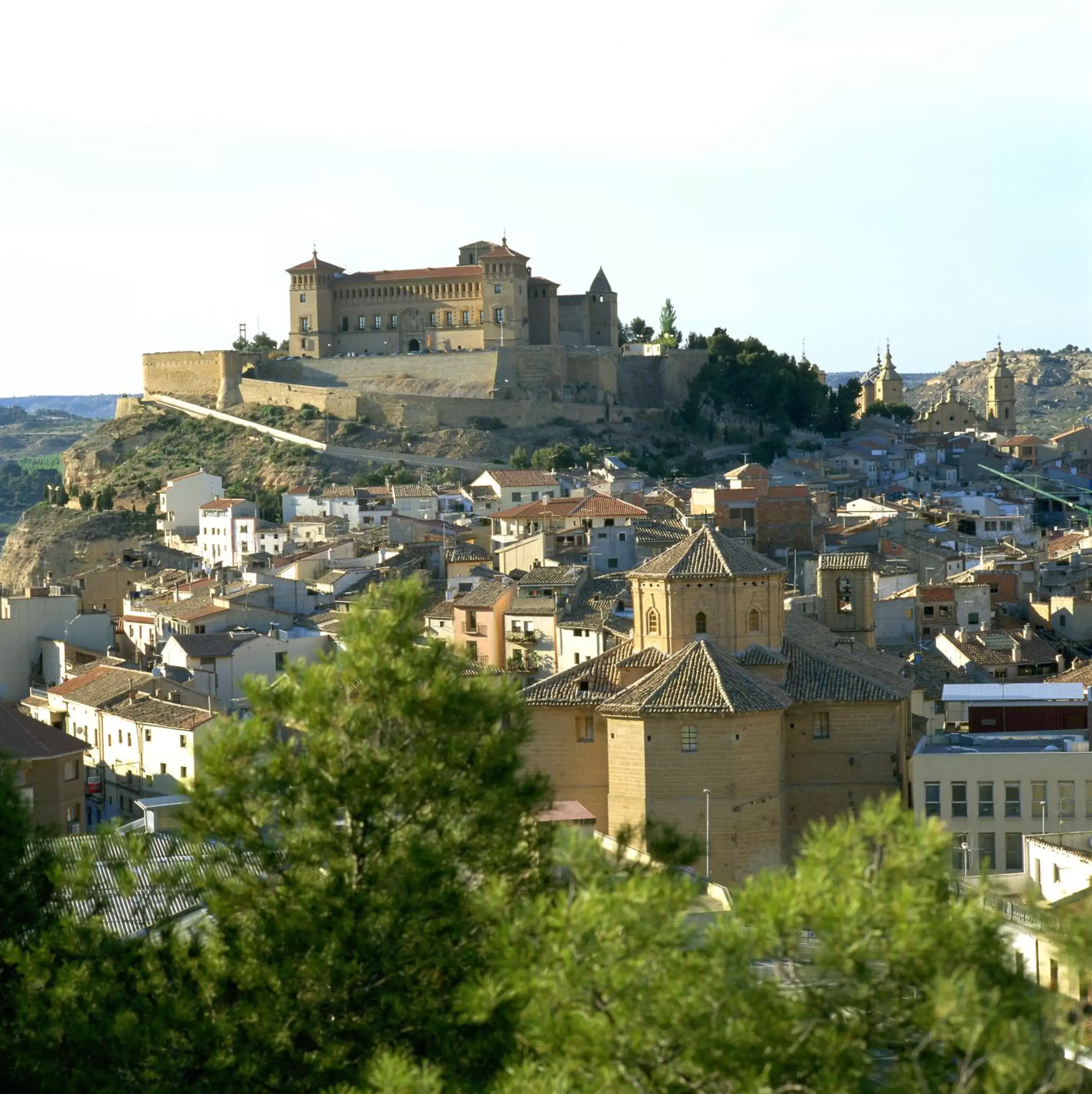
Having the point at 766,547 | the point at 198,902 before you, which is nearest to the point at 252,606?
the point at 766,547

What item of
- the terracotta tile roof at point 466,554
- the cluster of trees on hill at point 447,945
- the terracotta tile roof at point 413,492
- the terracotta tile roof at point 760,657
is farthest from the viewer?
the terracotta tile roof at point 413,492

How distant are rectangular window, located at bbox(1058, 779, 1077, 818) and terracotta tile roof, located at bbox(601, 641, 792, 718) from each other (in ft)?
13.1

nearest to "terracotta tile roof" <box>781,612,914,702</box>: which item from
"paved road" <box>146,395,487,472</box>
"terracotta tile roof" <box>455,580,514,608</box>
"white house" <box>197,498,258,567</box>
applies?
"terracotta tile roof" <box>455,580,514,608</box>

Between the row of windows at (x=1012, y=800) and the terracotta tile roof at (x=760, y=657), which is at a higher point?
the terracotta tile roof at (x=760, y=657)

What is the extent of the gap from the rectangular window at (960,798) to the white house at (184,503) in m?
45.8

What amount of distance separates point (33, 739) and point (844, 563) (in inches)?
517

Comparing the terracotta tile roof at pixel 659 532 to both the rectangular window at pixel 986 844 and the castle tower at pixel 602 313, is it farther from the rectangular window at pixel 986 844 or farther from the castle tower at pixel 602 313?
the castle tower at pixel 602 313

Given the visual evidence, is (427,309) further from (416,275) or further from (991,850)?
(991,850)

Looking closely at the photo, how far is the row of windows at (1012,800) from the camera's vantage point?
27.2 meters

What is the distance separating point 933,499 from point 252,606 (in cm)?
3050

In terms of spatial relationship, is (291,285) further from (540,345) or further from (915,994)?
(915,994)

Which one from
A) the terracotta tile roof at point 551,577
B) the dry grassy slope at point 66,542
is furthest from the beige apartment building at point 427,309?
the terracotta tile roof at point 551,577

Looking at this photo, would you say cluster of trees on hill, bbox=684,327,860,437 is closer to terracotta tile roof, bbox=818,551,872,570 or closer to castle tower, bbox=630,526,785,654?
terracotta tile roof, bbox=818,551,872,570

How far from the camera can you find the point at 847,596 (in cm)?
3597
